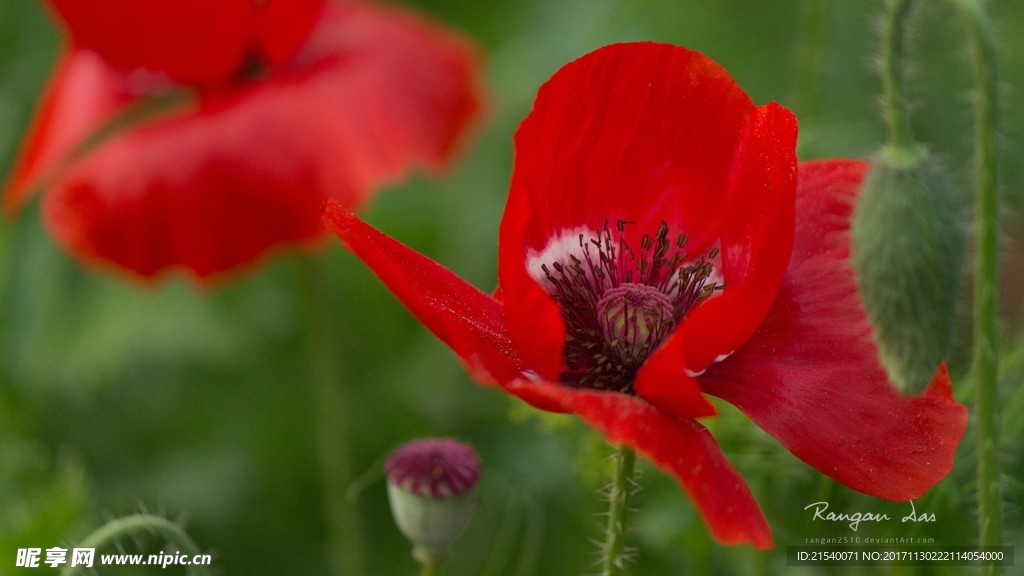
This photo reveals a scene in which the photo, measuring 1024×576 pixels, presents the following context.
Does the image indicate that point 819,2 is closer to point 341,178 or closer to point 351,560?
point 341,178

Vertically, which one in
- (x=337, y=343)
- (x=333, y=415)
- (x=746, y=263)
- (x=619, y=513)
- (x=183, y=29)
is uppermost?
(x=183, y=29)

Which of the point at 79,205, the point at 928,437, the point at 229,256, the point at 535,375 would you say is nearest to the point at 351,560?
the point at 229,256

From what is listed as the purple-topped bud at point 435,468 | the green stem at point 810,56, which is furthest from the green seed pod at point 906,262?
the green stem at point 810,56

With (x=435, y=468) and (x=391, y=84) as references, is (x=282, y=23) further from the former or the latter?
(x=435, y=468)

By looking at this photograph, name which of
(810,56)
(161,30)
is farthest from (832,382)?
(161,30)

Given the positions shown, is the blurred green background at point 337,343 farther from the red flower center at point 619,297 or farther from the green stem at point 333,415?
the red flower center at point 619,297

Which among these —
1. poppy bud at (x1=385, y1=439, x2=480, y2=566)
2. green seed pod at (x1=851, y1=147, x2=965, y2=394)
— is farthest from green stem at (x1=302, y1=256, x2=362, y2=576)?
green seed pod at (x1=851, y1=147, x2=965, y2=394)
